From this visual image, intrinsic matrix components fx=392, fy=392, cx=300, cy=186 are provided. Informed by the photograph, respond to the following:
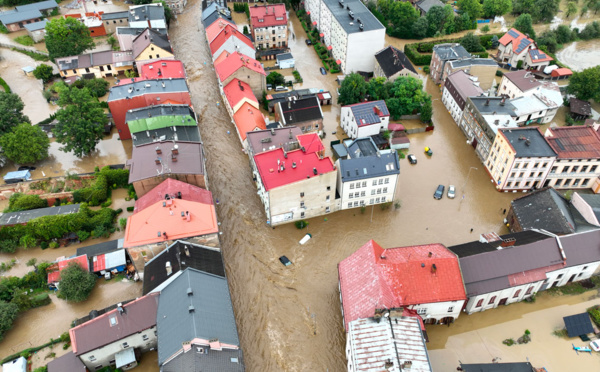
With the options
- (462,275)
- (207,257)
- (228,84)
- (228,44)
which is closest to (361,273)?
(462,275)

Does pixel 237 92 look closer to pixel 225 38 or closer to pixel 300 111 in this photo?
pixel 300 111

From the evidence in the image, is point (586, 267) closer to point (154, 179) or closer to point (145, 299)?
point (145, 299)

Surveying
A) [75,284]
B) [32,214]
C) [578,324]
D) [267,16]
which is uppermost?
[267,16]

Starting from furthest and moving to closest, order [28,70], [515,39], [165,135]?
[515,39] → [28,70] → [165,135]

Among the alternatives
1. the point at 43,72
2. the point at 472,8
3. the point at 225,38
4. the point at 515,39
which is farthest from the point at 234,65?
the point at 472,8

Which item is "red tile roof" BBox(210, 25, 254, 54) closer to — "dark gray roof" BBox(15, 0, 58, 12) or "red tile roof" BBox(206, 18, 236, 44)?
"red tile roof" BBox(206, 18, 236, 44)

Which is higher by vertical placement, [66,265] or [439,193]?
[66,265]

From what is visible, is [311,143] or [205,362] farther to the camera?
[311,143]
